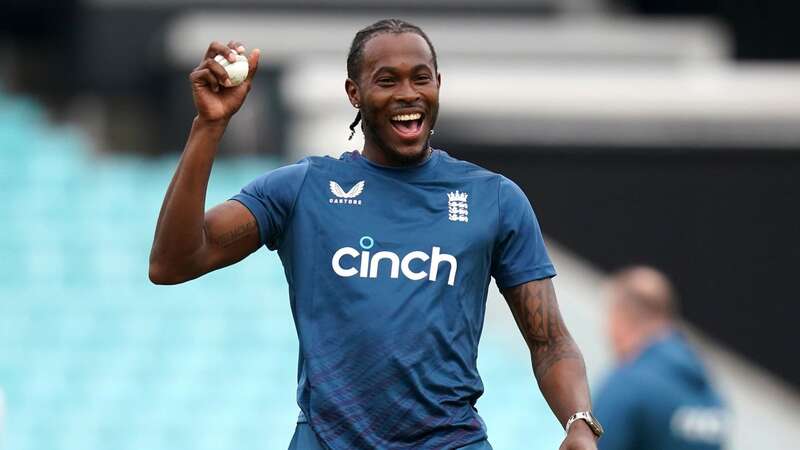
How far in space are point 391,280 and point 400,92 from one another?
478mm

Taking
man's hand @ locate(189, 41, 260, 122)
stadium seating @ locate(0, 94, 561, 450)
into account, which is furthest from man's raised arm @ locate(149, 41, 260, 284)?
stadium seating @ locate(0, 94, 561, 450)

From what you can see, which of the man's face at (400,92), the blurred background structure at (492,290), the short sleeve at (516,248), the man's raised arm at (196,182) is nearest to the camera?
the man's raised arm at (196,182)

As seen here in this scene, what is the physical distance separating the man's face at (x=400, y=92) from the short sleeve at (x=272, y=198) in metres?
0.26

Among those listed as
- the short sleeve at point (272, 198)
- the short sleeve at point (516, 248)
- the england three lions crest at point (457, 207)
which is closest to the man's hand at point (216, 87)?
the short sleeve at point (272, 198)

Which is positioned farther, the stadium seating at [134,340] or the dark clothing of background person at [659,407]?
the stadium seating at [134,340]

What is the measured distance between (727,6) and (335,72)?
7.65 m

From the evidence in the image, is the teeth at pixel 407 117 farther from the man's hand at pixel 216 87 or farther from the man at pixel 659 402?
the man at pixel 659 402

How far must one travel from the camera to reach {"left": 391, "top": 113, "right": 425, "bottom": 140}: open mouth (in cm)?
429

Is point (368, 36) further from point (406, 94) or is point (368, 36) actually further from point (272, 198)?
point (272, 198)

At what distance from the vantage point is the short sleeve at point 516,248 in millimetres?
4371

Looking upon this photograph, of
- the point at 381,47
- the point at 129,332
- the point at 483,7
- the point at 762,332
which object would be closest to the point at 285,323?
the point at 129,332

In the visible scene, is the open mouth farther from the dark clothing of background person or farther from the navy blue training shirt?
the dark clothing of background person

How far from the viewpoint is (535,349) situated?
444 cm

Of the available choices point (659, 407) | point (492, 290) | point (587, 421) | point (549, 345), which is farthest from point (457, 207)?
point (492, 290)
